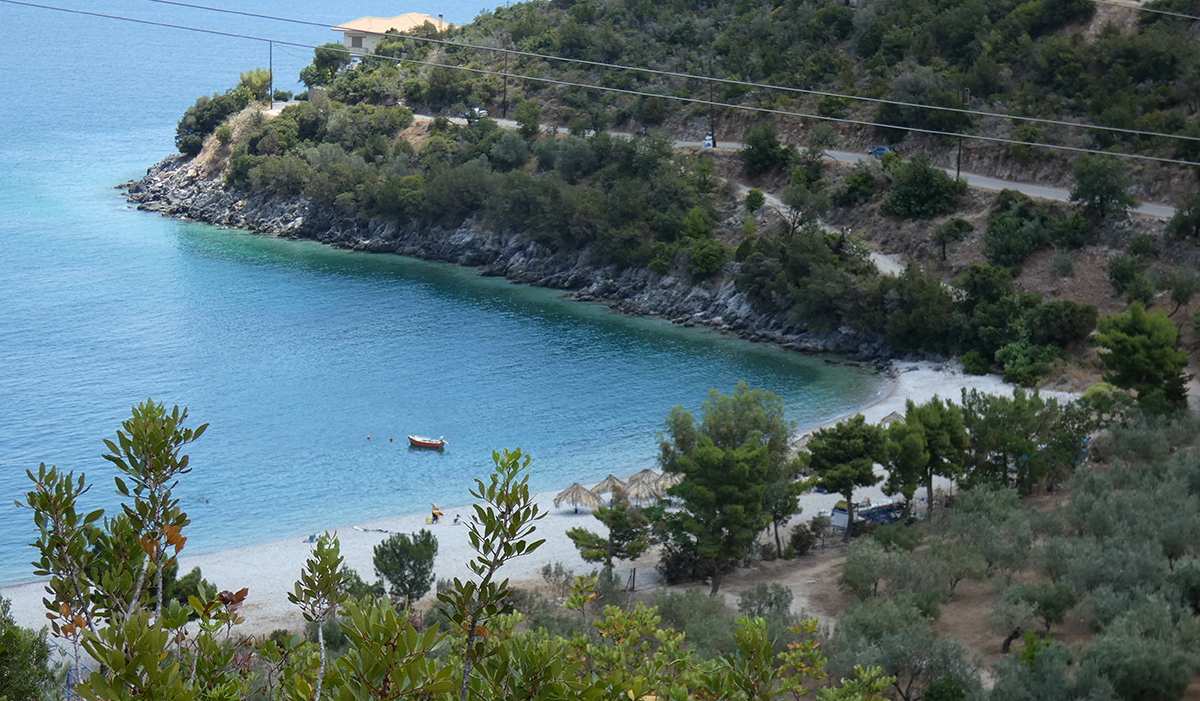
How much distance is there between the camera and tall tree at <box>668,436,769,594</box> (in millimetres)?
24562

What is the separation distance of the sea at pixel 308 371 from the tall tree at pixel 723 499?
9.77 m

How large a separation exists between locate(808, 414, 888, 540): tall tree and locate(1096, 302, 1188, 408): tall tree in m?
9.18

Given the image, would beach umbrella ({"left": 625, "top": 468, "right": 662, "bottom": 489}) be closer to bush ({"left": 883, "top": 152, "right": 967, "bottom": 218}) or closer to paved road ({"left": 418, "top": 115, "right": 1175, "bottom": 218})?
bush ({"left": 883, "top": 152, "right": 967, "bottom": 218})

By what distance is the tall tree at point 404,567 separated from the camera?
2478cm

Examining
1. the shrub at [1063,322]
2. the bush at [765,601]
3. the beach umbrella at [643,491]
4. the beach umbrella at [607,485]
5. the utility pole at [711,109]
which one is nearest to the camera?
the bush at [765,601]

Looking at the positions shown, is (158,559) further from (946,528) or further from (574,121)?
(574,121)

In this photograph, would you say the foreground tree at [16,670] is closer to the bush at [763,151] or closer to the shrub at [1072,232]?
the shrub at [1072,232]

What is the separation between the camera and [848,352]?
45844 mm

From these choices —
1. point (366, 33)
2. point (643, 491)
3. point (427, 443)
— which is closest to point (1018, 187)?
point (643, 491)

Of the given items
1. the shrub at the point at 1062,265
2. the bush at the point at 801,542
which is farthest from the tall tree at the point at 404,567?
the shrub at the point at 1062,265

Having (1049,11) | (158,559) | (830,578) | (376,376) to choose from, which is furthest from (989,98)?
(158,559)

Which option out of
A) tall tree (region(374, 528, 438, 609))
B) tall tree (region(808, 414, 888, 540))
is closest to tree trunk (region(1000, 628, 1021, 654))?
tall tree (region(808, 414, 888, 540))

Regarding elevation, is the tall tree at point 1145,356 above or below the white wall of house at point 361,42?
below

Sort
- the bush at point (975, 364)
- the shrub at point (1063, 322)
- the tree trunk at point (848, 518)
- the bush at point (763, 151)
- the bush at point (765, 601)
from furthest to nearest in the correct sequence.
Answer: the bush at point (763, 151) < the bush at point (975, 364) < the shrub at point (1063, 322) < the tree trunk at point (848, 518) < the bush at point (765, 601)
